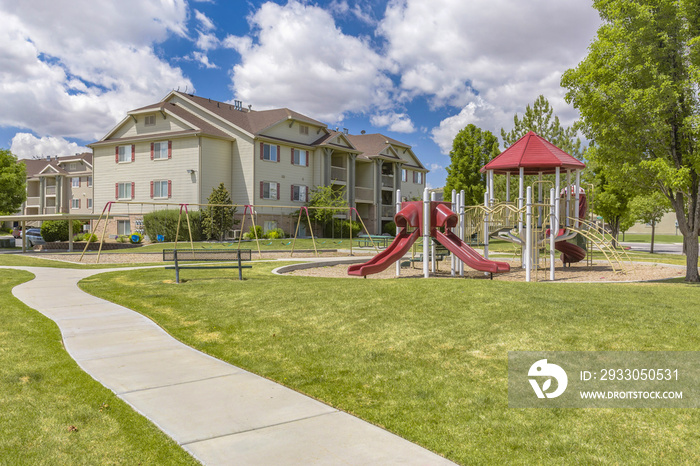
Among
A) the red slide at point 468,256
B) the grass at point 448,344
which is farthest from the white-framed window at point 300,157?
the grass at point 448,344

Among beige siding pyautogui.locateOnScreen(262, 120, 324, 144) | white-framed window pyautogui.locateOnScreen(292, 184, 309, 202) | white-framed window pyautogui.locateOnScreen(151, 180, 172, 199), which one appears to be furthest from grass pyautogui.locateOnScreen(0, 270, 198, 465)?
white-framed window pyautogui.locateOnScreen(292, 184, 309, 202)

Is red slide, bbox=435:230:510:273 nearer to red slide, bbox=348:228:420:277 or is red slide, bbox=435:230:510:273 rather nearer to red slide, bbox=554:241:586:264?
red slide, bbox=348:228:420:277

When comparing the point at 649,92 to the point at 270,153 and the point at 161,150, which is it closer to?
the point at 270,153

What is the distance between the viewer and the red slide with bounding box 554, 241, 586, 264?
20.7 m

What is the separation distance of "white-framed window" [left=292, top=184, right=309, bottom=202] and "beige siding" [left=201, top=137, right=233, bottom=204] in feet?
18.5

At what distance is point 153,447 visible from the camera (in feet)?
14.1

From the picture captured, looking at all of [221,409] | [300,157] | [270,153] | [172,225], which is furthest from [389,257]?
[300,157]

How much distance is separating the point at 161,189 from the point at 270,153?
8999mm

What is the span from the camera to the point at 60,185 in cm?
6475

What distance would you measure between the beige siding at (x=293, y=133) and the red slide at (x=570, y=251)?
27156 millimetres

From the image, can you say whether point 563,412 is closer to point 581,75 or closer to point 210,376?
point 210,376

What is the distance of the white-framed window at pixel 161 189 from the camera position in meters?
40.6

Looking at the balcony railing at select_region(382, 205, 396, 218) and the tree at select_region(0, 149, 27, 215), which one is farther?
the balcony railing at select_region(382, 205, 396, 218)

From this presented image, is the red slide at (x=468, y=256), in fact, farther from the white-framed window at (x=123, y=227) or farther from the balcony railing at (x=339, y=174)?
the white-framed window at (x=123, y=227)
